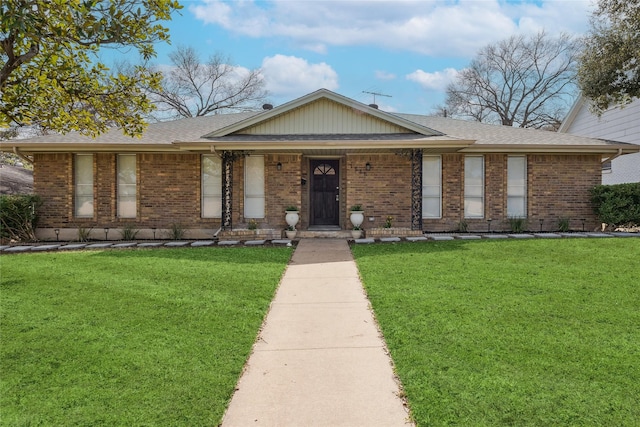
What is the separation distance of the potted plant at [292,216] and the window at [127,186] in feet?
16.2

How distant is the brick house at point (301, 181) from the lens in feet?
41.7

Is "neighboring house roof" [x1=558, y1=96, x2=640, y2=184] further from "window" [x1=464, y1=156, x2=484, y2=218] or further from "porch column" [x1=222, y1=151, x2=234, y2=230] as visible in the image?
"porch column" [x1=222, y1=151, x2=234, y2=230]

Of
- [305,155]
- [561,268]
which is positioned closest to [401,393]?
[561,268]

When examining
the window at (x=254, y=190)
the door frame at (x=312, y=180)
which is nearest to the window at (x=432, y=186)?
the door frame at (x=312, y=180)

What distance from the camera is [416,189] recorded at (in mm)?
12305

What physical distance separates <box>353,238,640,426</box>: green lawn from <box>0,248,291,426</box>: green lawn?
5.31 feet

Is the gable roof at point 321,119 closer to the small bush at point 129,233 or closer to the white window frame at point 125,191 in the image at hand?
the white window frame at point 125,191

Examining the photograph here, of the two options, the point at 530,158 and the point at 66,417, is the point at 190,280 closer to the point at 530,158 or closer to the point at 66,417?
the point at 66,417

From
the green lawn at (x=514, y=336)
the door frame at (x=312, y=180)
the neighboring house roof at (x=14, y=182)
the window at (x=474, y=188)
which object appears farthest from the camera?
the neighboring house roof at (x=14, y=182)

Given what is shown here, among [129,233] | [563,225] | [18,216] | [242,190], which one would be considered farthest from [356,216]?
[18,216]

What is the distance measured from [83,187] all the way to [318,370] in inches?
482

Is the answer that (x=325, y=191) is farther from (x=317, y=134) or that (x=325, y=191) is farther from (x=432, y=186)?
(x=432, y=186)

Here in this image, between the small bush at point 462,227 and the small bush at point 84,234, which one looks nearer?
the small bush at point 84,234

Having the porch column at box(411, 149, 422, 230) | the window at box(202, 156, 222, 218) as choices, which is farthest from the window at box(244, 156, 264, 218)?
the porch column at box(411, 149, 422, 230)
